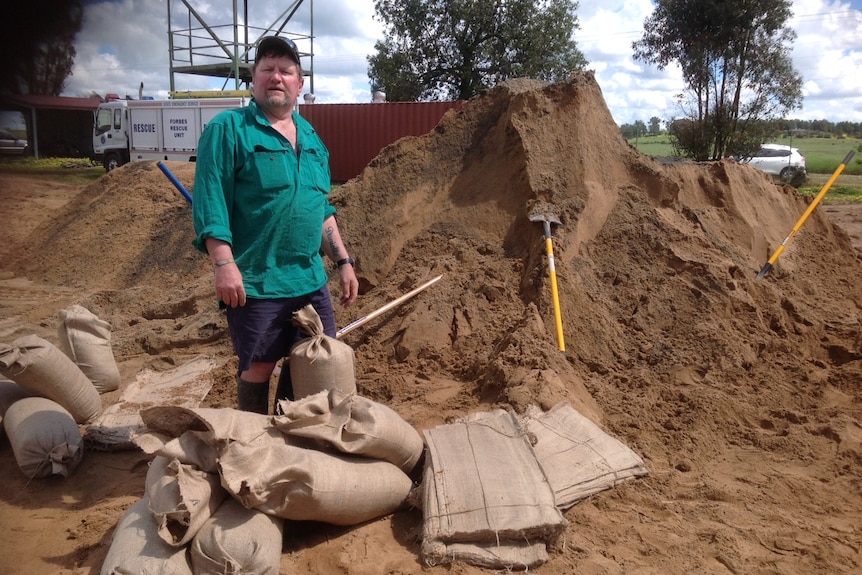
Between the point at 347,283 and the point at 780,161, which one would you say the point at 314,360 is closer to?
the point at 347,283

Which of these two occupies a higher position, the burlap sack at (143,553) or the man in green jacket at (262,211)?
the man in green jacket at (262,211)

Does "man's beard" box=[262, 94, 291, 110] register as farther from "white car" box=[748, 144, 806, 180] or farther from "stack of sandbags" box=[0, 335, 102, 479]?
"white car" box=[748, 144, 806, 180]

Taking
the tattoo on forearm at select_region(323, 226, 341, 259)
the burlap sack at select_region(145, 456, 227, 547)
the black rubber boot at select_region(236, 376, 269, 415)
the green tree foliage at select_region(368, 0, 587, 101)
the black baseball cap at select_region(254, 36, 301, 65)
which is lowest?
the burlap sack at select_region(145, 456, 227, 547)

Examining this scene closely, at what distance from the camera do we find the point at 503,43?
2145 centimetres

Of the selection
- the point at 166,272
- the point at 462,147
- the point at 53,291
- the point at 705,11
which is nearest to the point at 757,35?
the point at 705,11

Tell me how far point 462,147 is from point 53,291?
5.65 m

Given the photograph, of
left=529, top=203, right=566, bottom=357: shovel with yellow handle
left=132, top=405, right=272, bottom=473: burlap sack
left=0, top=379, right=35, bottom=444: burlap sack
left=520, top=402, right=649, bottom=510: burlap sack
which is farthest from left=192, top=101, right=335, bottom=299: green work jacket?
left=529, top=203, right=566, bottom=357: shovel with yellow handle

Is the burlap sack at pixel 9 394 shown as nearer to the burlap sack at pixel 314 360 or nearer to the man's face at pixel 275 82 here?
the burlap sack at pixel 314 360

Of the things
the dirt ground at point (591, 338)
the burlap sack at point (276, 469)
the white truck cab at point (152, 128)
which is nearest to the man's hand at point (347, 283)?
the burlap sack at point (276, 469)

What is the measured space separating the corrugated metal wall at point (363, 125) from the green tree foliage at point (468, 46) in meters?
4.13

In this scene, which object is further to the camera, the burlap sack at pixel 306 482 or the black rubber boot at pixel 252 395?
the black rubber boot at pixel 252 395

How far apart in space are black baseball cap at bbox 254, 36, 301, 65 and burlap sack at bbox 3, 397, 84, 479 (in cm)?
209

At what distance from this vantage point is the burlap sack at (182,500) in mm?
2242

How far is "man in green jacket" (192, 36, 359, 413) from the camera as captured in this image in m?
2.70
